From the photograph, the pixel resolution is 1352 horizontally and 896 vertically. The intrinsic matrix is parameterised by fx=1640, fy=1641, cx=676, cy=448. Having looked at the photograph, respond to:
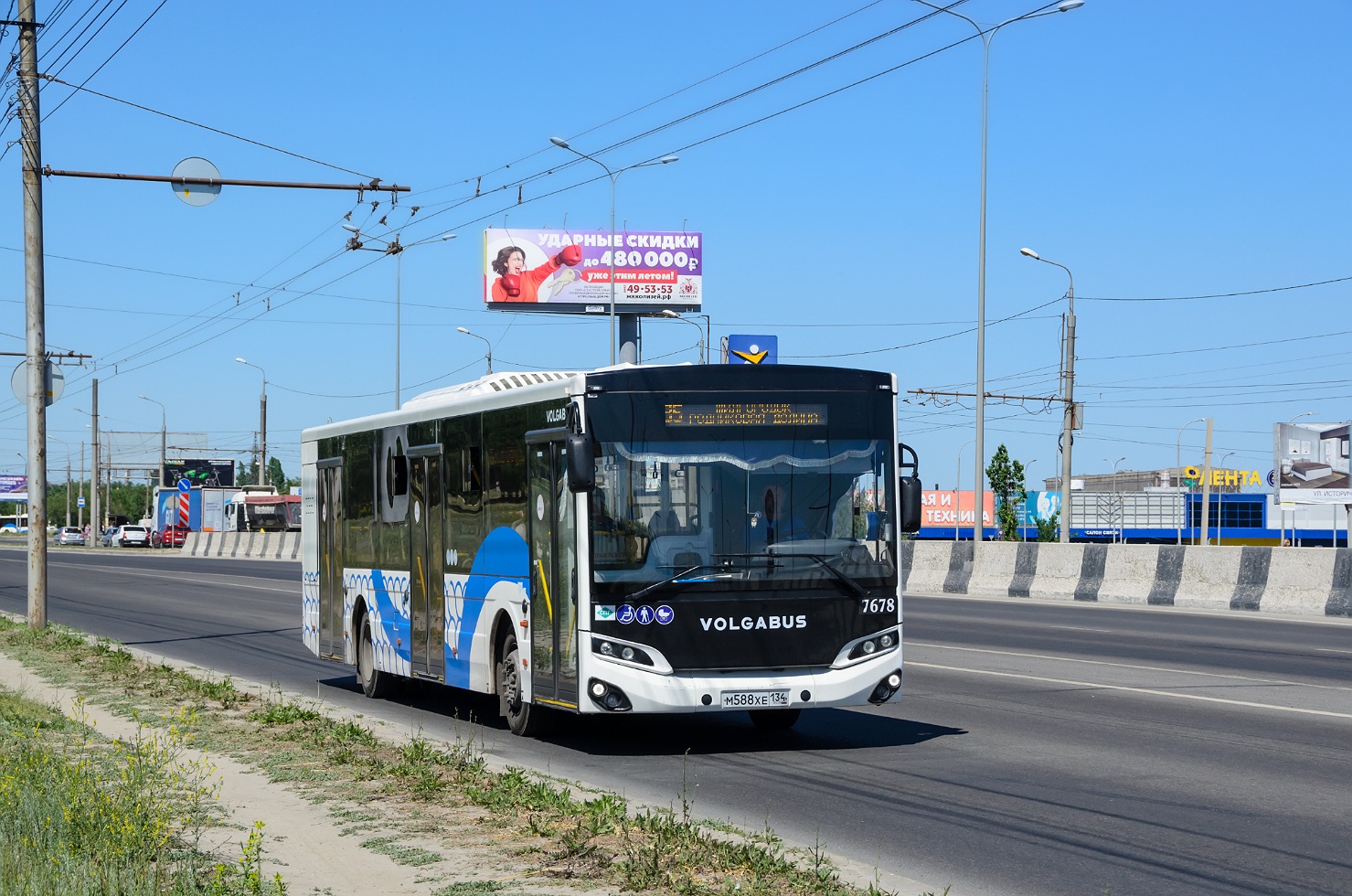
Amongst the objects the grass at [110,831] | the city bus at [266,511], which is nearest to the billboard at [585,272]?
the city bus at [266,511]

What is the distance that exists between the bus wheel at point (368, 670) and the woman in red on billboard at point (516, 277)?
63009 mm

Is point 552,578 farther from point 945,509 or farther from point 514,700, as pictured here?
point 945,509

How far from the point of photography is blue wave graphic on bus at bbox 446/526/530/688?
1241 cm

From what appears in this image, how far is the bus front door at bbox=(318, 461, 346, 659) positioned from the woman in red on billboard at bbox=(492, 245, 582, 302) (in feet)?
203

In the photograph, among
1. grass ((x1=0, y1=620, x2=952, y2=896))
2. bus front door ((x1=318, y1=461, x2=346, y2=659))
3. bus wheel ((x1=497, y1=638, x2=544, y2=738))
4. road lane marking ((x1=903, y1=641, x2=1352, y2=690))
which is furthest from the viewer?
bus front door ((x1=318, y1=461, x2=346, y2=659))

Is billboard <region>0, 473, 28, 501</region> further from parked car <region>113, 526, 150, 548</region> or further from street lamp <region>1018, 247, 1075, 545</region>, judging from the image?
street lamp <region>1018, 247, 1075, 545</region>

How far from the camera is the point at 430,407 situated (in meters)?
14.3

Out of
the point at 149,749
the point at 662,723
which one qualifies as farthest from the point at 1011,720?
the point at 149,749

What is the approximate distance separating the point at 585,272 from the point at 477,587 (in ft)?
220

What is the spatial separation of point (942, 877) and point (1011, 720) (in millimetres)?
6078

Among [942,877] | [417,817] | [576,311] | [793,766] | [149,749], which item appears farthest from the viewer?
[576,311]

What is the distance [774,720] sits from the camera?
12.9m

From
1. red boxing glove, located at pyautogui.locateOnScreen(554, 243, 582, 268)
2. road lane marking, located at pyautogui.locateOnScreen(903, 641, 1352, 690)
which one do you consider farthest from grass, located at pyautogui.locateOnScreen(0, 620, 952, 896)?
red boxing glove, located at pyautogui.locateOnScreen(554, 243, 582, 268)

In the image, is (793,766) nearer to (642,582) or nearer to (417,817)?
(642,582)
